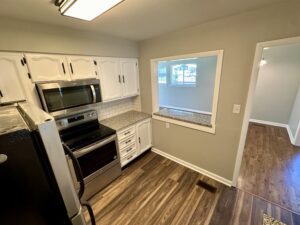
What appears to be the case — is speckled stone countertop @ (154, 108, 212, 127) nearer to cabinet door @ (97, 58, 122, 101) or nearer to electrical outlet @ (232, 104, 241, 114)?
electrical outlet @ (232, 104, 241, 114)

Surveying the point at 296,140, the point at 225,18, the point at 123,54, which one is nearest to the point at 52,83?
the point at 123,54

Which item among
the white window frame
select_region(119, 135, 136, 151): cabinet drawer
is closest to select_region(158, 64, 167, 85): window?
the white window frame

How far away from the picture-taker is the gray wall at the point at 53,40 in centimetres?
145

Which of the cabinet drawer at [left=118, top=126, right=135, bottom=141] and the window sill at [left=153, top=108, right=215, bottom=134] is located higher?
the window sill at [left=153, top=108, right=215, bottom=134]

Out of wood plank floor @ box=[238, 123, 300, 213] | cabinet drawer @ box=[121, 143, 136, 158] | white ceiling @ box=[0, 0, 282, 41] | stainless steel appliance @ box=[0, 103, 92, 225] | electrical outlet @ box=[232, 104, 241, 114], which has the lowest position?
wood plank floor @ box=[238, 123, 300, 213]

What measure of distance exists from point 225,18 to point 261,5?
0.36m

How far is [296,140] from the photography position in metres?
3.05

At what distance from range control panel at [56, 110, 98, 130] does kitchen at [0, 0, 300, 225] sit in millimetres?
16

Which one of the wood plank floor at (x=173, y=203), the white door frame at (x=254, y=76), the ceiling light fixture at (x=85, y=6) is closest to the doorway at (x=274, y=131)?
the white door frame at (x=254, y=76)

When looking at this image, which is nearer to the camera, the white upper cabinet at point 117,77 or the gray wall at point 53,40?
the gray wall at point 53,40

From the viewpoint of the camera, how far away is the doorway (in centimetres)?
187

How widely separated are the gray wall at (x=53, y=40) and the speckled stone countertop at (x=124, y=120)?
120 centimetres

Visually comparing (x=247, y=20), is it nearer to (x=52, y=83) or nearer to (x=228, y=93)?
(x=228, y=93)

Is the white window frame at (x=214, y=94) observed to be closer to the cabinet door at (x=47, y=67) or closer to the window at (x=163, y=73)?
the cabinet door at (x=47, y=67)
